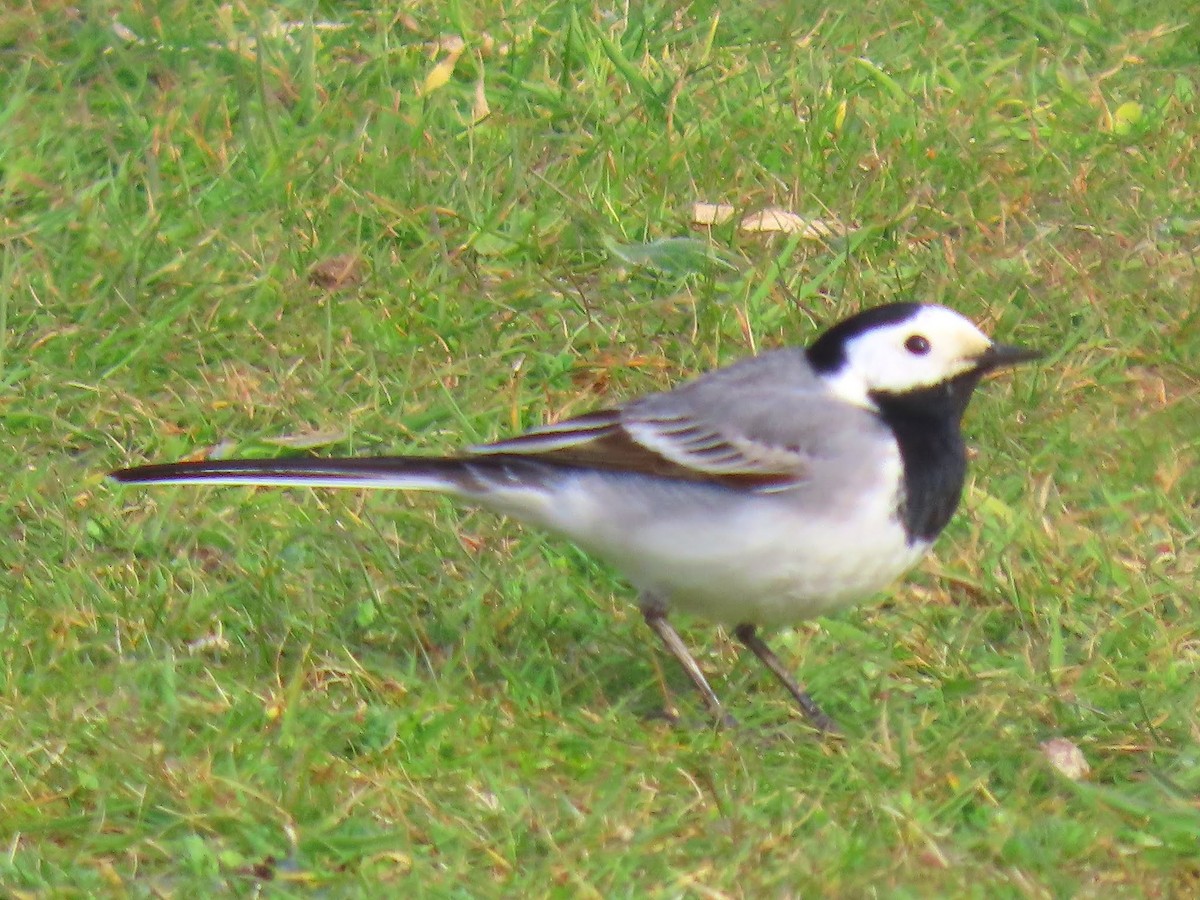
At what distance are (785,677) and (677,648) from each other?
28cm

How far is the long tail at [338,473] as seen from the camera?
5.18 metres

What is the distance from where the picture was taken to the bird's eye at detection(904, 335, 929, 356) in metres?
5.15

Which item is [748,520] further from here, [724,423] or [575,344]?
[575,344]

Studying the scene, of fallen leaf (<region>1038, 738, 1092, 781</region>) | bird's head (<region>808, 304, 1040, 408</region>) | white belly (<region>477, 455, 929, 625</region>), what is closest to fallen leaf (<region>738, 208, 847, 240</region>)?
bird's head (<region>808, 304, 1040, 408</region>)

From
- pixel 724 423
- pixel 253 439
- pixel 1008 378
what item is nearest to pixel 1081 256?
pixel 1008 378

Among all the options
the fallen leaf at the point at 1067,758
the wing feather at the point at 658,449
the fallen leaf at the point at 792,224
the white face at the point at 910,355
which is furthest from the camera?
the fallen leaf at the point at 792,224

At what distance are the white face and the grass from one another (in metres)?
0.69

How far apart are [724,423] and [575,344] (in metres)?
1.52

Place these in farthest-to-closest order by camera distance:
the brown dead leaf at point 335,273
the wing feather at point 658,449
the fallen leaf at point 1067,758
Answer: the brown dead leaf at point 335,273 < the wing feather at point 658,449 < the fallen leaf at point 1067,758

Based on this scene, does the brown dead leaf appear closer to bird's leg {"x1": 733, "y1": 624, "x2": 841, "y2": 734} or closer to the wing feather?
the wing feather

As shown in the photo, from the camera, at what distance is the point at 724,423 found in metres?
5.18

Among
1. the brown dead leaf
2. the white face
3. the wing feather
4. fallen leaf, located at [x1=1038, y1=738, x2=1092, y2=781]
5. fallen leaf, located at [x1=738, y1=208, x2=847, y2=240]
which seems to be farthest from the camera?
fallen leaf, located at [x1=738, y1=208, x2=847, y2=240]

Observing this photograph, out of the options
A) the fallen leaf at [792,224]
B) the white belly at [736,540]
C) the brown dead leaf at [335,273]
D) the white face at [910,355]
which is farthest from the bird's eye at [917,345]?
the brown dead leaf at [335,273]

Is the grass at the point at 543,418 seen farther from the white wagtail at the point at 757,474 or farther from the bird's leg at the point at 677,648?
the white wagtail at the point at 757,474
